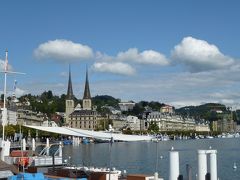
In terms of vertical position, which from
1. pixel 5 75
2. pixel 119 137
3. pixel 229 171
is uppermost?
pixel 5 75

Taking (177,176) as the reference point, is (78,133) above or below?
above

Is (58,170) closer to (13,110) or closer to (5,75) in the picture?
(5,75)

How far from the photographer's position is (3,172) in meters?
26.6

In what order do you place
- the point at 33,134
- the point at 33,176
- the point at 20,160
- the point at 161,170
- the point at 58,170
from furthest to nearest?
the point at 33,134 < the point at 161,170 < the point at 20,160 < the point at 58,170 < the point at 33,176

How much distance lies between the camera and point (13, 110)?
646 ft

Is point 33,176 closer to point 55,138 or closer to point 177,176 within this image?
point 177,176

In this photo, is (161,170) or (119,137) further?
(161,170)

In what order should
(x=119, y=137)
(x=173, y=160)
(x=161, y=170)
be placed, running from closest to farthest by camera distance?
(x=173, y=160) < (x=119, y=137) < (x=161, y=170)

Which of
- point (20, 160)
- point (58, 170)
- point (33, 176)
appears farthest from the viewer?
point (20, 160)

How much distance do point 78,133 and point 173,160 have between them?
20.7ft

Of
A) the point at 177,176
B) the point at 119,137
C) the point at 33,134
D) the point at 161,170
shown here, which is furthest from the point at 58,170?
the point at 33,134

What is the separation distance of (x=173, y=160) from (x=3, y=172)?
31.9ft

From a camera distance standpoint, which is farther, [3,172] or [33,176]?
[3,172]

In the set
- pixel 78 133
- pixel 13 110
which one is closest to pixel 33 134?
pixel 13 110
